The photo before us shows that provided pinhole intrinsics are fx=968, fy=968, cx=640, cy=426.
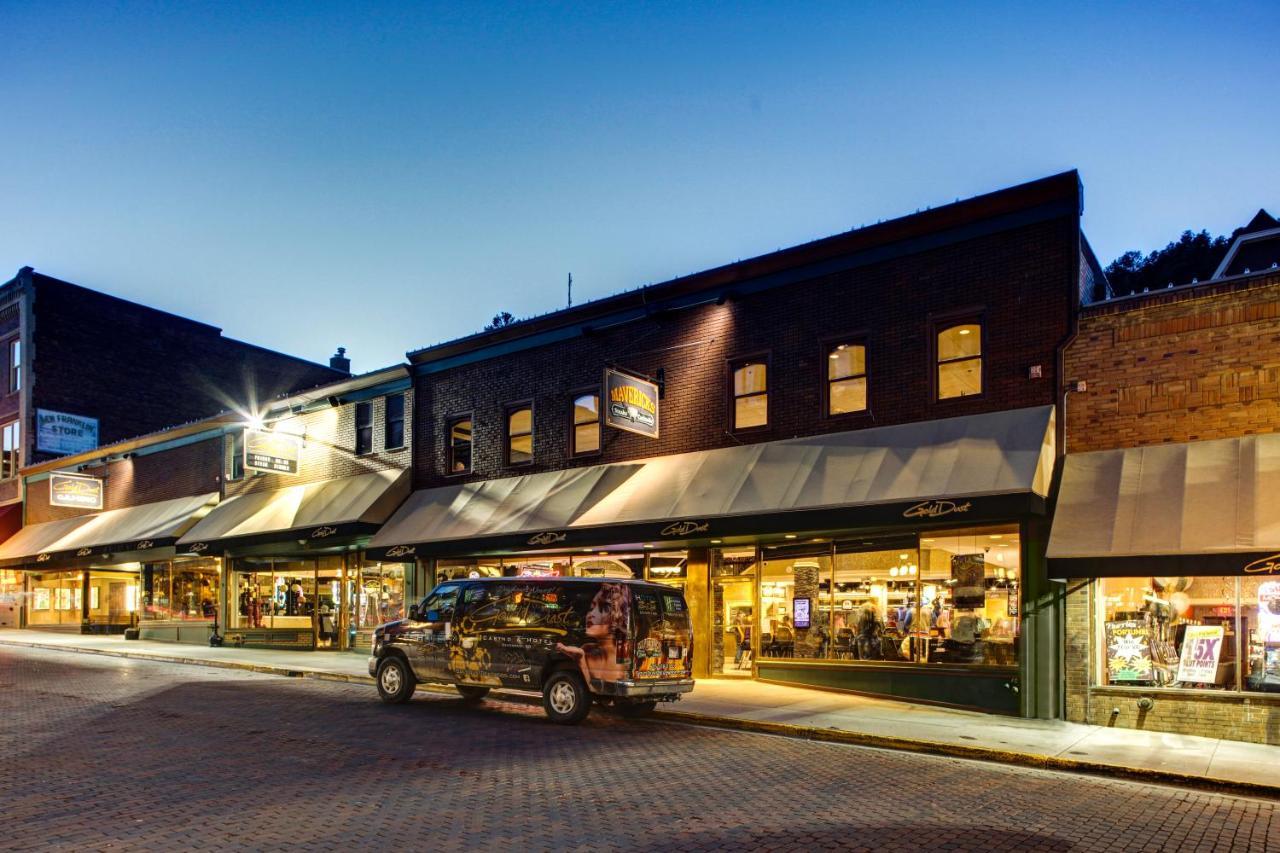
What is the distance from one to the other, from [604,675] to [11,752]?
23.4 ft

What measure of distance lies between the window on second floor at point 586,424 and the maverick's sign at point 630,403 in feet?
6.80

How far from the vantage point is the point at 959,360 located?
1611 cm

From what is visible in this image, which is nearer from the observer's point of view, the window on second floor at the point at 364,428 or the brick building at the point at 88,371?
the window on second floor at the point at 364,428

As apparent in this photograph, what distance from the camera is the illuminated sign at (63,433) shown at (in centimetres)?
4028

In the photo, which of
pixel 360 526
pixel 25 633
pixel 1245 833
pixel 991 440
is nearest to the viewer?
pixel 1245 833

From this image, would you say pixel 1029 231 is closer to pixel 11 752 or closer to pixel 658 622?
pixel 658 622

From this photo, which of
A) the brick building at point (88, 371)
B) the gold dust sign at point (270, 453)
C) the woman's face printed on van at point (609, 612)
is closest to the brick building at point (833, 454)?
the woman's face printed on van at point (609, 612)

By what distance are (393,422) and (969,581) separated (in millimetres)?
16115

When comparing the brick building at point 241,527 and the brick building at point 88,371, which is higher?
the brick building at point 88,371

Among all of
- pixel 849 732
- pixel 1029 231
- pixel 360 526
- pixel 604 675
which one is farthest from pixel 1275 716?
pixel 360 526

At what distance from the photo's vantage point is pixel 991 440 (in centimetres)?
1487

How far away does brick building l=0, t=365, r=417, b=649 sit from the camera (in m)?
25.8

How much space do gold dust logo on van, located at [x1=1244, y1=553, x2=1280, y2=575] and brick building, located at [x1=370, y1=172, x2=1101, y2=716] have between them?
2693 mm

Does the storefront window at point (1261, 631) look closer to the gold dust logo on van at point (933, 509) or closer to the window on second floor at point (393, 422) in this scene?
the gold dust logo on van at point (933, 509)
